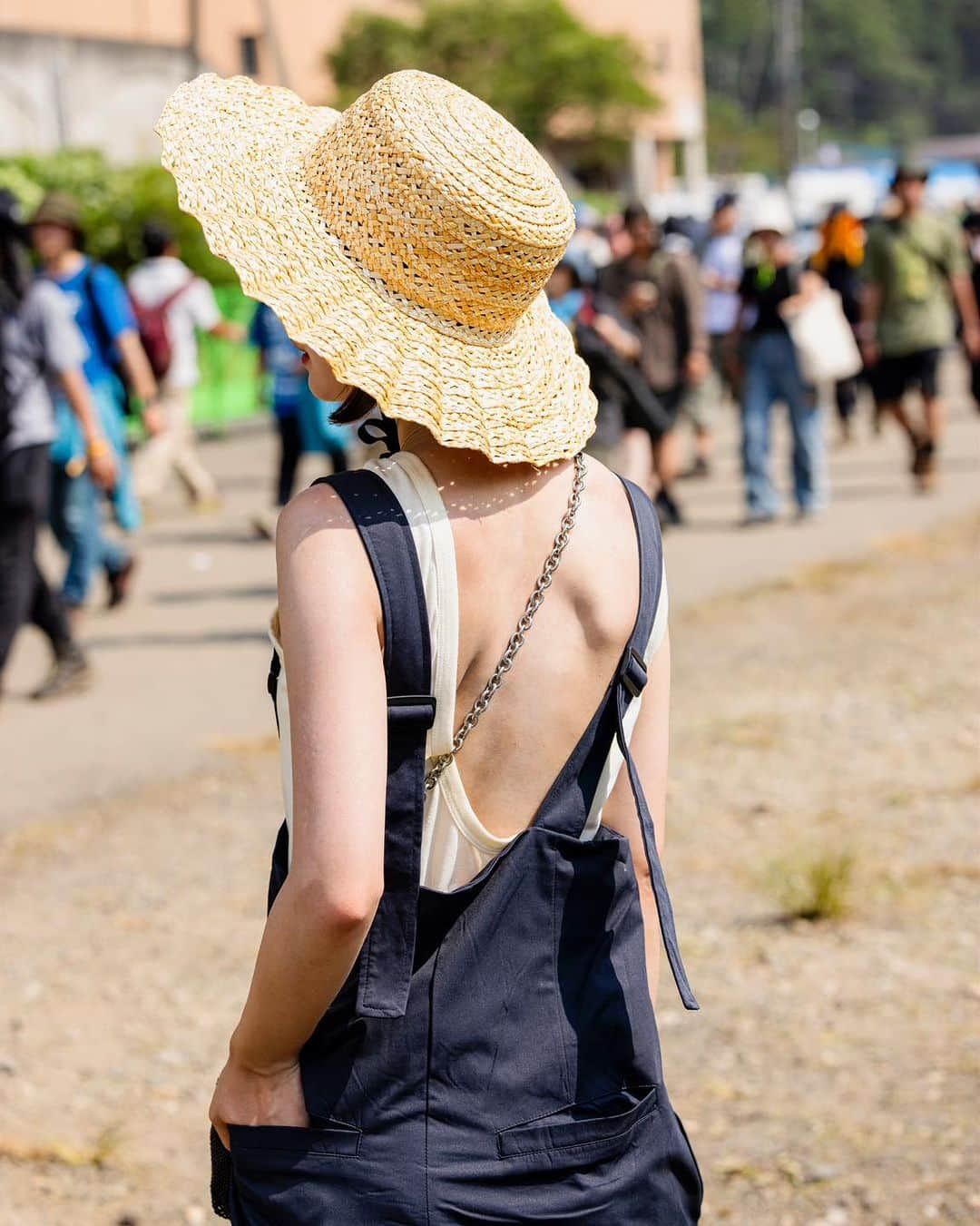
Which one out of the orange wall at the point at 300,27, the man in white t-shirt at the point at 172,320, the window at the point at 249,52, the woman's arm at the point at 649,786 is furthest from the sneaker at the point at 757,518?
the window at the point at 249,52

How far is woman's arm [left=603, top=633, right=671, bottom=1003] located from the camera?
6.57 ft

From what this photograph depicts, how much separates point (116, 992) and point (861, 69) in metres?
157

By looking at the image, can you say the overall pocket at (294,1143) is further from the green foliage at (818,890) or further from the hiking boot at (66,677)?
the hiking boot at (66,677)

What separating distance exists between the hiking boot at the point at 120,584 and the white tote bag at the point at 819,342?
4.16 meters

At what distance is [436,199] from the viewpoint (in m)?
1.76

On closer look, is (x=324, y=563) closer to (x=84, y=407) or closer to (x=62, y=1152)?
(x=62, y=1152)

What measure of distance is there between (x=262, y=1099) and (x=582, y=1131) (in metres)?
0.33

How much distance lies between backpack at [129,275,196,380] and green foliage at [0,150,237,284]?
7.04 meters

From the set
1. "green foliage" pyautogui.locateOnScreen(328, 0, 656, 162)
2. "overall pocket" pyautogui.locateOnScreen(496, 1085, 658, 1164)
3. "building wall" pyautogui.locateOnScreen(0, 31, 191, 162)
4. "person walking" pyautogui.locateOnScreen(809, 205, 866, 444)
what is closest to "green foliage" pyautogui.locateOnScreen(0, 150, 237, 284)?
"building wall" pyautogui.locateOnScreen(0, 31, 191, 162)

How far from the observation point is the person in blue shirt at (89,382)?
822 cm

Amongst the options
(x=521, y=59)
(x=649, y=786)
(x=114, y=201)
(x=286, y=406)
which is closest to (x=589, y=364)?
(x=286, y=406)

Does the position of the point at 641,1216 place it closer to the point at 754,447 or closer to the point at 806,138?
the point at 754,447

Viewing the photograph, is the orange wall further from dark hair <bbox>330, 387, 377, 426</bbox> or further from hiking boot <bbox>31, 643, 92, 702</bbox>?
dark hair <bbox>330, 387, 377, 426</bbox>

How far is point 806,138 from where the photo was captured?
11475 cm
